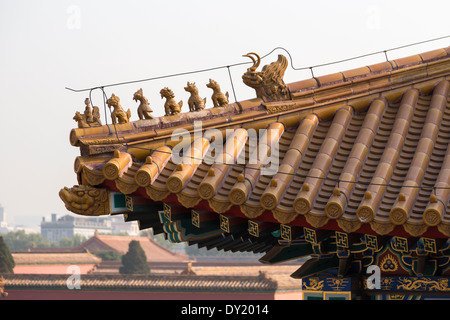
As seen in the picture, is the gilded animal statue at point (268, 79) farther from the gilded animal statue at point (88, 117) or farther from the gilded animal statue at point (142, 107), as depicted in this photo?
the gilded animal statue at point (88, 117)

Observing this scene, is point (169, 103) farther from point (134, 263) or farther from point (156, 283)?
point (134, 263)

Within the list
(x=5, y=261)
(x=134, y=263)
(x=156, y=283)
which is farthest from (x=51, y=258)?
(x=156, y=283)

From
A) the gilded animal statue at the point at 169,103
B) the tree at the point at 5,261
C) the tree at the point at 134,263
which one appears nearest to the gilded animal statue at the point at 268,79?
the gilded animal statue at the point at 169,103

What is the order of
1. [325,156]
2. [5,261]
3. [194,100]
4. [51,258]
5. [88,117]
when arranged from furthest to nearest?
[51,258]
[5,261]
[194,100]
[325,156]
[88,117]

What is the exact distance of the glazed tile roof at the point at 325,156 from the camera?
6.86m

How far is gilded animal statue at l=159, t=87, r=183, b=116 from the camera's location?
7703 millimetres

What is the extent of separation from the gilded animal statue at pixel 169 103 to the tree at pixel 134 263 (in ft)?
133

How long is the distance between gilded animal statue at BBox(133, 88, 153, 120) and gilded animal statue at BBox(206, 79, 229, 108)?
70 centimetres

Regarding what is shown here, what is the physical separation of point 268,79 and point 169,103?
1.08 meters

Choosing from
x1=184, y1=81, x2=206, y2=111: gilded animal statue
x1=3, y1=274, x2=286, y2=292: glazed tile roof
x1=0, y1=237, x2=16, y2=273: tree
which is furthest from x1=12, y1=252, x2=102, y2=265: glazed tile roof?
x1=184, y1=81, x2=206, y2=111: gilded animal statue

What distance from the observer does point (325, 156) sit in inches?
301
